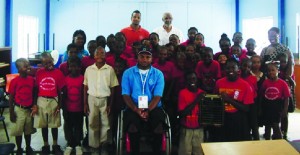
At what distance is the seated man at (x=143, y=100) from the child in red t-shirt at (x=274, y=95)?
132cm

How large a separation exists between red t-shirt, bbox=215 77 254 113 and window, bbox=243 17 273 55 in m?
5.26

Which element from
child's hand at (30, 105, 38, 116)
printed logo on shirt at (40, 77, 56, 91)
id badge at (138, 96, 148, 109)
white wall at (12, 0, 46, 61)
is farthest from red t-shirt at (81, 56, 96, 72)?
white wall at (12, 0, 46, 61)

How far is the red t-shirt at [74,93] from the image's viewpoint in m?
3.79

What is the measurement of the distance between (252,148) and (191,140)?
1.55 meters

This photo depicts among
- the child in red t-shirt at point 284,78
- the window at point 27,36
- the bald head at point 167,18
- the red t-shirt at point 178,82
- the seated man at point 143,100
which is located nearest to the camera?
the seated man at point 143,100

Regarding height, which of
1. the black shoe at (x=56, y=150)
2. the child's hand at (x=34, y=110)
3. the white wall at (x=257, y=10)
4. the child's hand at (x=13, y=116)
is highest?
the white wall at (x=257, y=10)

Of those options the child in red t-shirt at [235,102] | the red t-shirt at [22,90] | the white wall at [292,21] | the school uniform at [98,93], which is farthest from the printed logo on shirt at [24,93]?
the white wall at [292,21]

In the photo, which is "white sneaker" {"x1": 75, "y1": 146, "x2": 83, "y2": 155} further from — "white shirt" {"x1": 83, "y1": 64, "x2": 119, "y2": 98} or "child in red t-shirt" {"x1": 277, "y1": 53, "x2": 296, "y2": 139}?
"child in red t-shirt" {"x1": 277, "y1": 53, "x2": 296, "y2": 139}

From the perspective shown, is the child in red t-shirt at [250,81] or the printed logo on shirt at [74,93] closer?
the child in red t-shirt at [250,81]

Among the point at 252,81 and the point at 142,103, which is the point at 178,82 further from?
the point at 252,81

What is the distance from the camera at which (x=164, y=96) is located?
→ 13.0 feet

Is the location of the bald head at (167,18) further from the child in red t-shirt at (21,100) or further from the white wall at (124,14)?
the white wall at (124,14)

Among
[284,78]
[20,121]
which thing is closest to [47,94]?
[20,121]

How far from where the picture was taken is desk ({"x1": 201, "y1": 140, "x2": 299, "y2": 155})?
1915 millimetres
